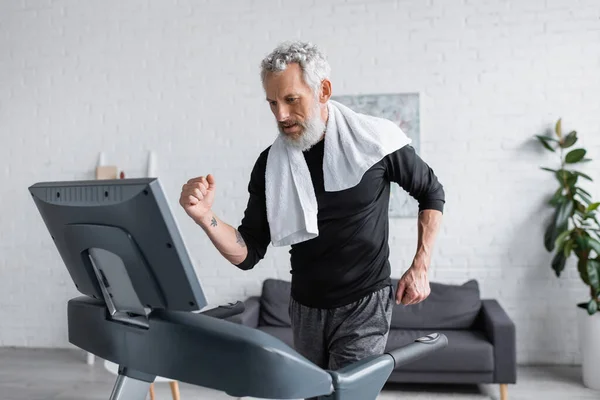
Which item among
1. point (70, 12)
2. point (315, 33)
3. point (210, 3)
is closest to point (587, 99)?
point (315, 33)

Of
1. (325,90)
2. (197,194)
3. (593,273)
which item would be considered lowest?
(593,273)

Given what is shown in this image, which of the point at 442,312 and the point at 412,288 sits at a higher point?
the point at 412,288

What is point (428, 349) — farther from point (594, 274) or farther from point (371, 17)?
point (371, 17)

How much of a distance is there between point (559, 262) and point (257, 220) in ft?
8.58

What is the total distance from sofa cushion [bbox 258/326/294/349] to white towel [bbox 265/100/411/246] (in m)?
1.94

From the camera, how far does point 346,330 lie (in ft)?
6.06

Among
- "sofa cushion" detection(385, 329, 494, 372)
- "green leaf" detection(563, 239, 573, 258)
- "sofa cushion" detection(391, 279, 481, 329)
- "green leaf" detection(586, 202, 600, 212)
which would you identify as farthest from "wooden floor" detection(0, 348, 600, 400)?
"green leaf" detection(586, 202, 600, 212)

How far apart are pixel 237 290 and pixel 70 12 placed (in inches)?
89.6

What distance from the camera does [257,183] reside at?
202 centimetres

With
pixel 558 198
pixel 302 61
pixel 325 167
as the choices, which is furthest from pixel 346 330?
pixel 558 198

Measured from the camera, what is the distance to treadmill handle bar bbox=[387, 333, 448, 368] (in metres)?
1.46

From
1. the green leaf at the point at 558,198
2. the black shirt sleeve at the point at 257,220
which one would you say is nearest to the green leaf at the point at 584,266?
the green leaf at the point at 558,198

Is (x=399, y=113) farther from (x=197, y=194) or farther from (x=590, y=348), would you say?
(x=197, y=194)

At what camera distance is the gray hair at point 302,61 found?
5.86 feet
